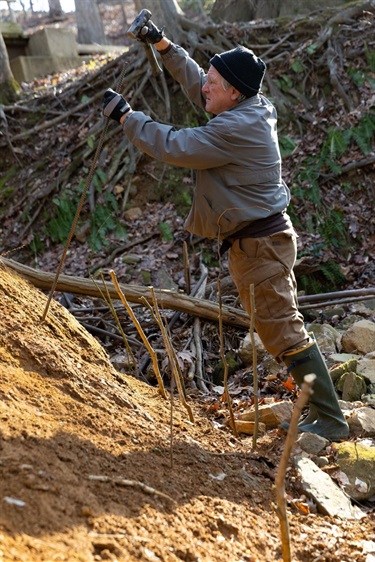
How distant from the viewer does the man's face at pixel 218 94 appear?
12.2 feet

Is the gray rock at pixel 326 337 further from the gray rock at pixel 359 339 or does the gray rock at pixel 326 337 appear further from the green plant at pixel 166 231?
the green plant at pixel 166 231

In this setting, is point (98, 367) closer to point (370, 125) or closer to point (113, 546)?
point (113, 546)

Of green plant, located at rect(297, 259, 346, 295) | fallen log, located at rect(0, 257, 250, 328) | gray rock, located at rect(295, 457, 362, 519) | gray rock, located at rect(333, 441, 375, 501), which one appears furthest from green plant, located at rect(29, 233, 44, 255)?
gray rock, located at rect(295, 457, 362, 519)

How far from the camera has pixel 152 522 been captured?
90.5 inches

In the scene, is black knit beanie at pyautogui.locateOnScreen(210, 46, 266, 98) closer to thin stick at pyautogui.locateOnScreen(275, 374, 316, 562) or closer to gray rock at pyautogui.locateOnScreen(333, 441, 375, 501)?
gray rock at pyautogui.locateOnScreen(333, 441, 375, 501)

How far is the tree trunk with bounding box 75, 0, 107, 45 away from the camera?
19219mm

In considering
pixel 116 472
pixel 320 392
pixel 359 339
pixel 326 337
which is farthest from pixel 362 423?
pixel 116 472

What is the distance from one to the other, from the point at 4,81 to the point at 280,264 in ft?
31.6

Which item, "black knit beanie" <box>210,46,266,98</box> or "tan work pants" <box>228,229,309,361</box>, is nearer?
"black knit beanie" <box>210,46,266,98</box>

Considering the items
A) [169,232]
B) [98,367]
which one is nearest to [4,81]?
[169,232]

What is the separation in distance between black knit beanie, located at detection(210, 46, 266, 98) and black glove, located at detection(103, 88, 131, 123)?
579 mm

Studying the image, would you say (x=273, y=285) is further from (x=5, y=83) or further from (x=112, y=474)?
(x=5, y=83)

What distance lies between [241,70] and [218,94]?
214mm

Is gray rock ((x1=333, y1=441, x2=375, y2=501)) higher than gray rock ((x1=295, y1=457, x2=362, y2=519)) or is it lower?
lower
